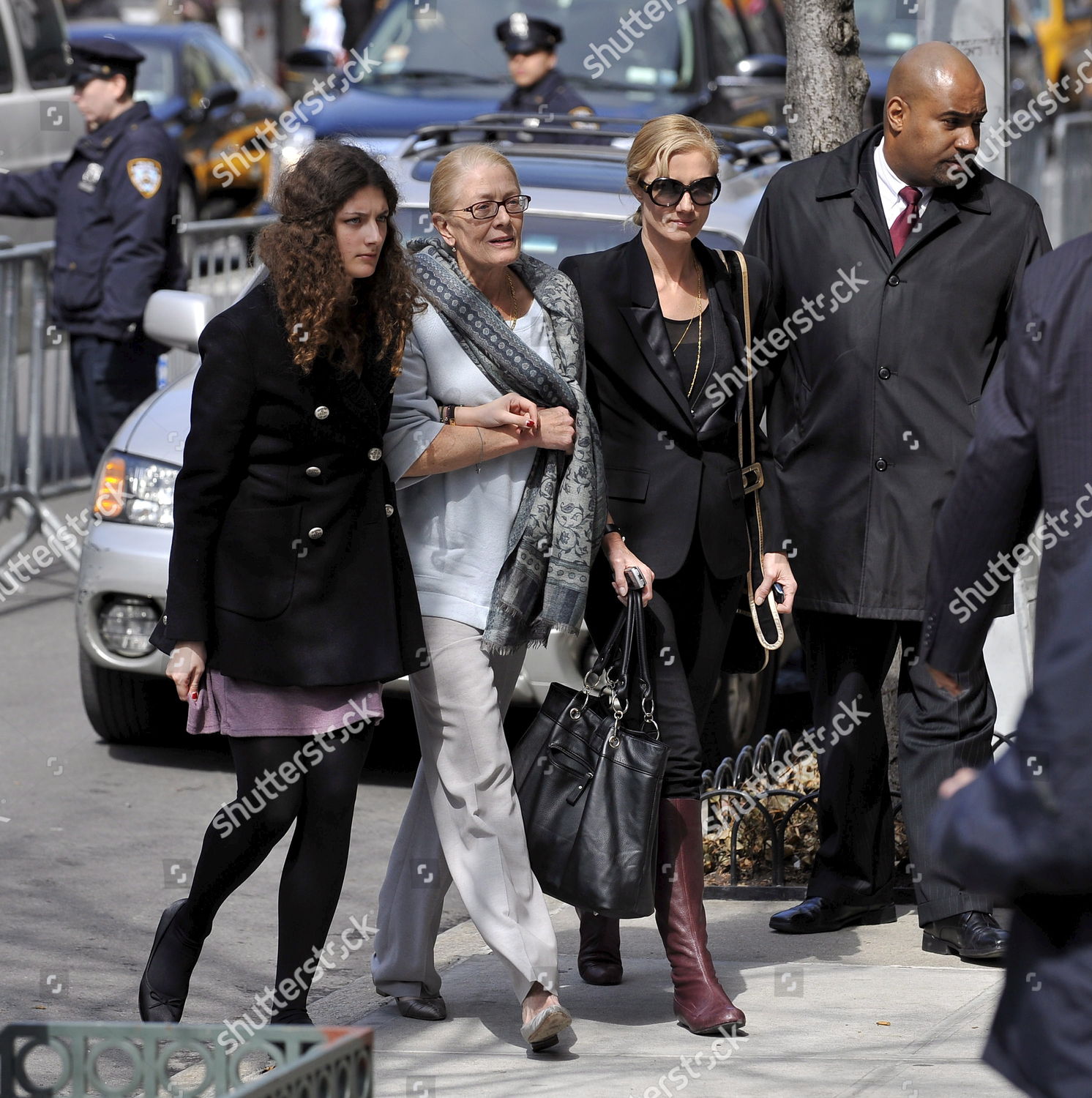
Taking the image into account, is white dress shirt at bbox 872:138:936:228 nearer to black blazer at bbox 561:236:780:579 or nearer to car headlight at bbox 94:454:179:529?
black blazer at bbox 561:236:780:579

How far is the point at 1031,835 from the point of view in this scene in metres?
2.10

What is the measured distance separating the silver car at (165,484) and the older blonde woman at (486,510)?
1.95 metres

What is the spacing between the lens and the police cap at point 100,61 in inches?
354

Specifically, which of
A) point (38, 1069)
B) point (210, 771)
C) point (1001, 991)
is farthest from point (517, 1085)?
point (210, 771)

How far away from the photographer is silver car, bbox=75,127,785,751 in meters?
6.40

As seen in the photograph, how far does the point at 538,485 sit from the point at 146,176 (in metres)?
5.29

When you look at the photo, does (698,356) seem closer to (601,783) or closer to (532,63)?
(601,783)

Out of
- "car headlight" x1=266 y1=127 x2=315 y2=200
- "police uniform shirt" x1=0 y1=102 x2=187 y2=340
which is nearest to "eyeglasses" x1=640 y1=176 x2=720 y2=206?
"police uniform shirt" x1=0 y1=102 x2=187 y2=340

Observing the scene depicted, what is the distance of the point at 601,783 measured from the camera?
166 inches

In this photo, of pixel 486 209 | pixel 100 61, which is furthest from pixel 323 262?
pixel 100 61

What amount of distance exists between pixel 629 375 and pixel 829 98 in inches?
71.4

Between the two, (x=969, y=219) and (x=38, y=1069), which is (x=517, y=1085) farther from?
(x=969, y=219)

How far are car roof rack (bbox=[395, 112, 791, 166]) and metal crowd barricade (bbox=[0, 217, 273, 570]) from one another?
5.25 ft

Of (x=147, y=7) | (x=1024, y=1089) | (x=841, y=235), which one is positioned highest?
(x=841, y=235)
